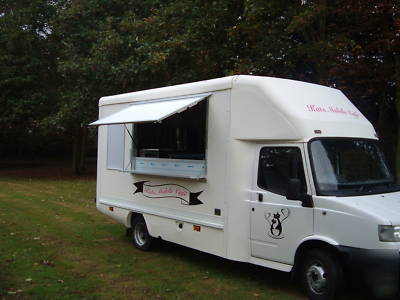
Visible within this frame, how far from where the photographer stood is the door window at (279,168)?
6.46 m

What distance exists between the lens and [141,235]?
9.24m

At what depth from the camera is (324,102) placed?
7.11 metres

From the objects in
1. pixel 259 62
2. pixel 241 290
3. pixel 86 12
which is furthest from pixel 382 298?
pixel 86 12

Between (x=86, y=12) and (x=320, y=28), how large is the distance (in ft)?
38.3

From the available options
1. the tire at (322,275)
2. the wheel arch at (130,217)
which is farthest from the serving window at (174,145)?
the tire at (322,275)

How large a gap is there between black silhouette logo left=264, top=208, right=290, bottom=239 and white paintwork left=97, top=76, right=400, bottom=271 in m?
0.08

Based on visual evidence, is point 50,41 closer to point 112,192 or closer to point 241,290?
point 112,192

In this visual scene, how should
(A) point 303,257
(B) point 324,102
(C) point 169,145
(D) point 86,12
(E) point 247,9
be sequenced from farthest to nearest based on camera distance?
(D) point 86,12
(E) point 247,9
(C) point 169,145
(B) point 324,102
(A) point 303,257

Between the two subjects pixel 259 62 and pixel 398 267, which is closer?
pixel 398 267

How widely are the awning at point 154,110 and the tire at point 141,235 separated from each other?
1.99m

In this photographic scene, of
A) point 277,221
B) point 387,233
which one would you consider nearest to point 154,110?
point 277,221

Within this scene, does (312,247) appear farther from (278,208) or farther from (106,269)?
(106,269)

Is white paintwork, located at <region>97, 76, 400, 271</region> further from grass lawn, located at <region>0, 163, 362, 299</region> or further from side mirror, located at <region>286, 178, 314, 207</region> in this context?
grass lawn, located at <region>0, 163, 362, 299</region>

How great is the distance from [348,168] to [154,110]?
314 centimetres
